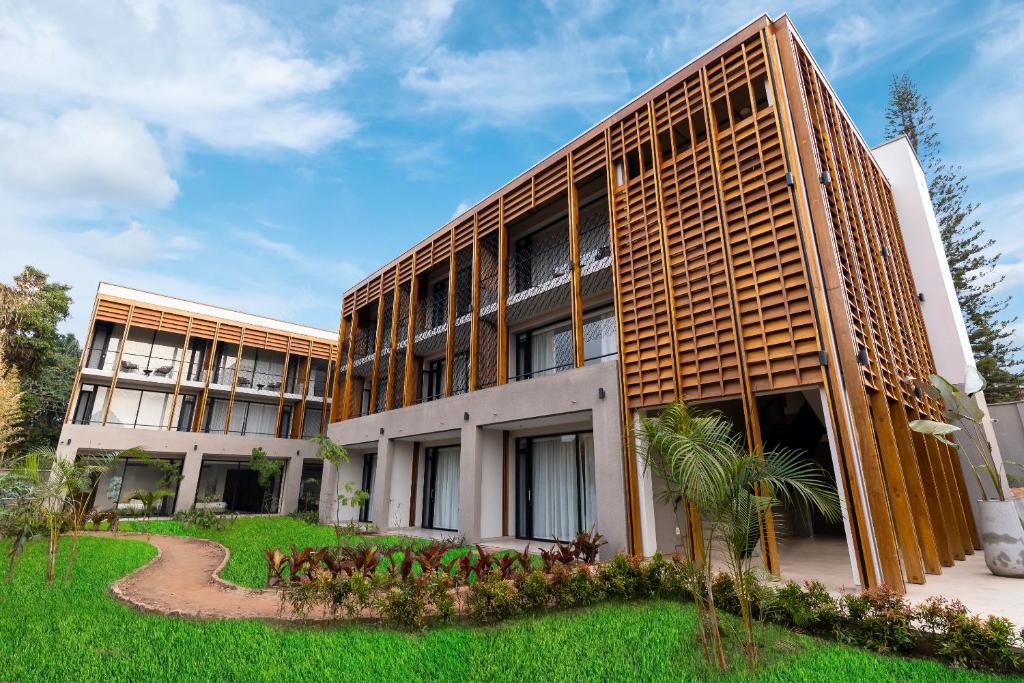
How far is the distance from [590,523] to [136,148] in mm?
12533

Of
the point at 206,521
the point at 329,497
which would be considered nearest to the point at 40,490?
the point at 206,521

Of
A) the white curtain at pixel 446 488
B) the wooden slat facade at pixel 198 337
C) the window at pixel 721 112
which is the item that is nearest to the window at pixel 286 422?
the wooden slat facade at pixel 198 337

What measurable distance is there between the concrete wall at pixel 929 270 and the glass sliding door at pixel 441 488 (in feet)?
40.1

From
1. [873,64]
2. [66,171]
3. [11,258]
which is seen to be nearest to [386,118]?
[66,171]

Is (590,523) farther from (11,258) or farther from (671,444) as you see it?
(11,258)

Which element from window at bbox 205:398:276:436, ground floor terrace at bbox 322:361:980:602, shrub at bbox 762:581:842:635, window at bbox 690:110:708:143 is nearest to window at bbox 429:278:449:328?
ground floor terrace at bbox 322:361:980:602

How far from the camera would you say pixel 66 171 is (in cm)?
1113

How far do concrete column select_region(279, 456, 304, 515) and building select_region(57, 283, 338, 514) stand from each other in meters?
0.05

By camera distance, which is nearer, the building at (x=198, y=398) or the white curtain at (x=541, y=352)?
the white curtain at (x=541, y=352)

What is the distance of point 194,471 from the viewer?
1975 centimetres

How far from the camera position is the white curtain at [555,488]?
36.1 ft

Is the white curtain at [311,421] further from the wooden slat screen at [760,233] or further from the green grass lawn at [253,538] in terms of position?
the wooden slat screen at [760,233]

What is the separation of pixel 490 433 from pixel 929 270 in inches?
473

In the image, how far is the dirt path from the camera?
221 inches
